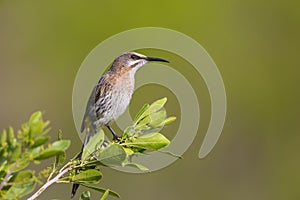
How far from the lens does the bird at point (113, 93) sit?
4371mm

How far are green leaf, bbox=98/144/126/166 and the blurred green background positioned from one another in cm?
729

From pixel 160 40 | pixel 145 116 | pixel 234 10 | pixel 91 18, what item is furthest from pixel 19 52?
pixel 145 116

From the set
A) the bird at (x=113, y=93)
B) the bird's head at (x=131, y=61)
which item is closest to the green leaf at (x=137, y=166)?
the bird at (x=113, y=93)

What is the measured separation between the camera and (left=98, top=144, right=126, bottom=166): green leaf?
2.40m

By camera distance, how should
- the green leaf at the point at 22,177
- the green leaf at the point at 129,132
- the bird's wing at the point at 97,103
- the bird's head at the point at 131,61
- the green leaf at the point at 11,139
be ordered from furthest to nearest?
the bird's head at the point at 131,61 → the bird's wing at the point at 97,103 → the green leaf at the point at 129,132 → the green leaf at the point at 22,177 → the green leaf at the point at 11,139

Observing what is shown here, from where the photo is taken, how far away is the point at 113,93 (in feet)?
14.8

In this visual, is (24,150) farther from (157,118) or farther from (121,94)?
(121,94)

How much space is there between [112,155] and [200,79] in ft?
27.0

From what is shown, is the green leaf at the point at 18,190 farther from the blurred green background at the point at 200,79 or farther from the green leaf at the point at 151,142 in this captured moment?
Answer: the blurred green background at the point at 200,79

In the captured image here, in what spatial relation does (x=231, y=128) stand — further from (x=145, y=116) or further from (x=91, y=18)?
(x=145, y=116)

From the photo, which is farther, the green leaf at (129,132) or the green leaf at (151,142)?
the green leaf at (129,132)

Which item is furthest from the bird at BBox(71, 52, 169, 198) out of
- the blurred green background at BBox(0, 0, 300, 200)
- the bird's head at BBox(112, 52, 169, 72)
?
the blurred green background at BBox(0, 0, 300, 200)

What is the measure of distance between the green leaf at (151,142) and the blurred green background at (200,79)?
23.6 feet

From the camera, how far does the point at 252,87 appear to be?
12.0 meters
